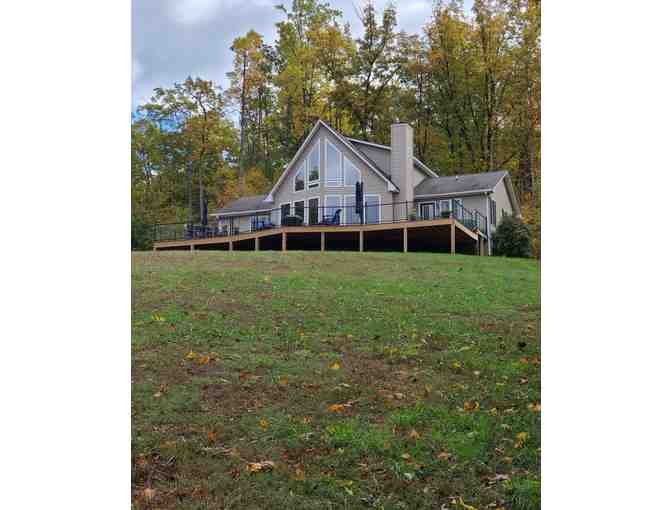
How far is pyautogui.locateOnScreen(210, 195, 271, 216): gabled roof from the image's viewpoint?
1159cm

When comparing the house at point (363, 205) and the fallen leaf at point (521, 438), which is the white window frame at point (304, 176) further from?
the fallen leaf at point (521, 438)

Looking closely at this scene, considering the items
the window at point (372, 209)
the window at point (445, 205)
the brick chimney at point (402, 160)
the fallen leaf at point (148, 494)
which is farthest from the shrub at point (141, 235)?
the fallen leaf at point (148, 494)

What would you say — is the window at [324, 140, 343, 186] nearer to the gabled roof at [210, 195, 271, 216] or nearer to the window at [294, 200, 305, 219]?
the window at [294, 200, 305, 219]

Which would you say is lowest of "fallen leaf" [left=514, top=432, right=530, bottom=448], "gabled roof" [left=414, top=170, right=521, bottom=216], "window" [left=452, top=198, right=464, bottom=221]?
"fallen leaf" [left=514, top=432, right=530, bottom=448]

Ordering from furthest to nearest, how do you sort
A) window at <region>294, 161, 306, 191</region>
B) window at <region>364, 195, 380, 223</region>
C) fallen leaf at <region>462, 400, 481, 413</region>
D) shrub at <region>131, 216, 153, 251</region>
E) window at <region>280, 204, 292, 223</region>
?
1. window at <region>280, 204, 292, 223</region>
2. window at <region>294, 161, 306, 191</region>
3. shrub at <region>131, 216, 153, 251</region>
4. window at <region>364, 195, 380, 223</region>
5. fallen leaf at <region>462, 400, 481, 413</region>

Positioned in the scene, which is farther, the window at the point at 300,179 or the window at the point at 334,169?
the window at the point at 300,179

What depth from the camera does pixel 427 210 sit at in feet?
36.6

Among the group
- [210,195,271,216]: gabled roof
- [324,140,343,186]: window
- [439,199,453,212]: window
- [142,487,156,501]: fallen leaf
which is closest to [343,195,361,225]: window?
[324,140,343,186]: window

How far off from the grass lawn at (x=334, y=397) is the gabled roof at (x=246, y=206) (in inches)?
218

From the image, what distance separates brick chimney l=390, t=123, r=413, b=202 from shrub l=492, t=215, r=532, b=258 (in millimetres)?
1872

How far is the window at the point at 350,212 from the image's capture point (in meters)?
11.1

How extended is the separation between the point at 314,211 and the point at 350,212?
0.78 meters

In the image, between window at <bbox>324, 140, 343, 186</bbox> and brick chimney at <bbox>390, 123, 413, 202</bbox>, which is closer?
brick chimney at <bbox>390, 123, 413, 202</bbox>
